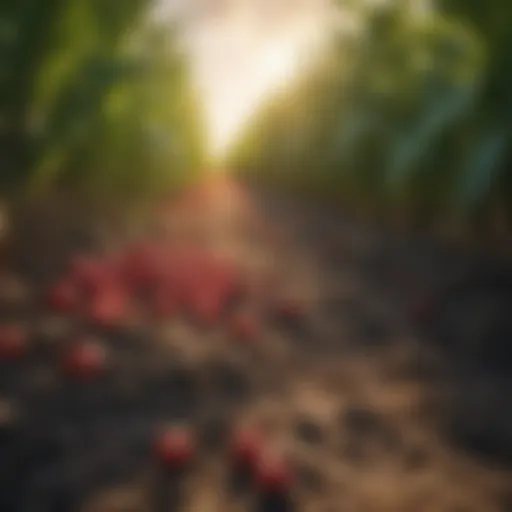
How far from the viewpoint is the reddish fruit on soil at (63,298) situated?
2.89 m

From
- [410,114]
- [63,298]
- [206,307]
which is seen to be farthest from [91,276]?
[410,114]

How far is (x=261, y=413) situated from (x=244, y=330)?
66 centimetres

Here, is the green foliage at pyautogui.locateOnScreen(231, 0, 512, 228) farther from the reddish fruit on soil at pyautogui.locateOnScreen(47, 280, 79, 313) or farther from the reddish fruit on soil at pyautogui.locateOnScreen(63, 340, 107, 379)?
the reddish fruit on soil at pyautogui.locateOnScreen(63, 340, 107, 379)

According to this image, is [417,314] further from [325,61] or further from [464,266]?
[325,61]

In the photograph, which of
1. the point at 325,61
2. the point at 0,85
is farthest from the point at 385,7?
the point at 0,85

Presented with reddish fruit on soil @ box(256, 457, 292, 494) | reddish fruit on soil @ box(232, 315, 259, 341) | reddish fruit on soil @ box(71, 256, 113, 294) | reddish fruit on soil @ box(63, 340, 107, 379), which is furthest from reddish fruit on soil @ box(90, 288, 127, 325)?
reddish fruit on soil @ box(256, 457, 292, 494)

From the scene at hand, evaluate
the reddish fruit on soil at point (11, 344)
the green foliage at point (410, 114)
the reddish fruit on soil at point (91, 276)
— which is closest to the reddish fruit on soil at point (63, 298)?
the reddish fruit on soil at point (91, 276)

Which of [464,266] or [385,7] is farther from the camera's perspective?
[385,7]

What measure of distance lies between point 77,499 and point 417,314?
220 cm

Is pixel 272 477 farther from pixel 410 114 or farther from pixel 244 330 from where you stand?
pixel 410 114

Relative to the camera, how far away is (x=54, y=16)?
3461 millimetres

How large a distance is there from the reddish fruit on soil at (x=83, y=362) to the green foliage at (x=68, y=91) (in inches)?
43.0

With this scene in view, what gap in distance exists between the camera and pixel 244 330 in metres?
3.12

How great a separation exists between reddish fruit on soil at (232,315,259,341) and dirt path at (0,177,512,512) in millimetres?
34
